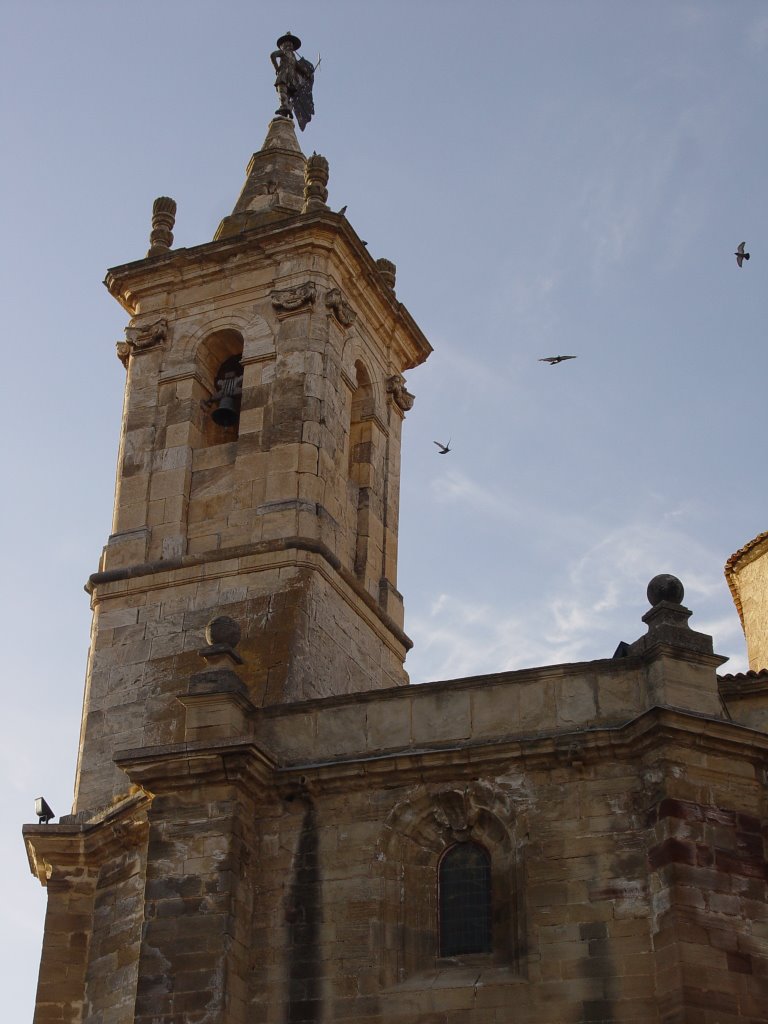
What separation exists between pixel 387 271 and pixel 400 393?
173 cm

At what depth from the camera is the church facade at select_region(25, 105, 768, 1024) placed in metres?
14.0

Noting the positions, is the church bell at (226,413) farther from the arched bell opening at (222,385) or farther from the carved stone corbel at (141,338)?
the carved stone corbel at (141,338)

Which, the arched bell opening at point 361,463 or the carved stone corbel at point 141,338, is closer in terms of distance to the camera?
the arched bell opening at point 361,463

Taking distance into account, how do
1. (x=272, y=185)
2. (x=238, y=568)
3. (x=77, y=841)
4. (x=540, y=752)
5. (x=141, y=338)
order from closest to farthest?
(x=540, y=752) → (x=77, y=841) → (x=238, y=568) → (x=141, y=338) → (x=272, y=185)

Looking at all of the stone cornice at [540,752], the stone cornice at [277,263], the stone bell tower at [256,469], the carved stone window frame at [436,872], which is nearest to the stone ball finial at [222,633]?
the stone bell tower at [256,469]

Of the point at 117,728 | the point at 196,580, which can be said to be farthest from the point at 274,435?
the point at 117,728

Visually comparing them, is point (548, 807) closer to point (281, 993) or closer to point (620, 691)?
point (620, 691)

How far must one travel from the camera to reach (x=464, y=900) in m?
14.9

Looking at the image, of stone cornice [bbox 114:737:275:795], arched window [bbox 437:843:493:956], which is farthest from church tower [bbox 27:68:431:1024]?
arched window [bbox 437:843:493:956]

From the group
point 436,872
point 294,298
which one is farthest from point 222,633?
point 294,298

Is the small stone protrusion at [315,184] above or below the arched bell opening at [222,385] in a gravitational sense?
above

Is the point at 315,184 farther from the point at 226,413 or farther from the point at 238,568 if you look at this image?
the point at 238,568

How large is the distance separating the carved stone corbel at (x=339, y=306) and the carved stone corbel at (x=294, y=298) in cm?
20

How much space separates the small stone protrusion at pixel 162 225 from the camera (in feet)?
71.3
